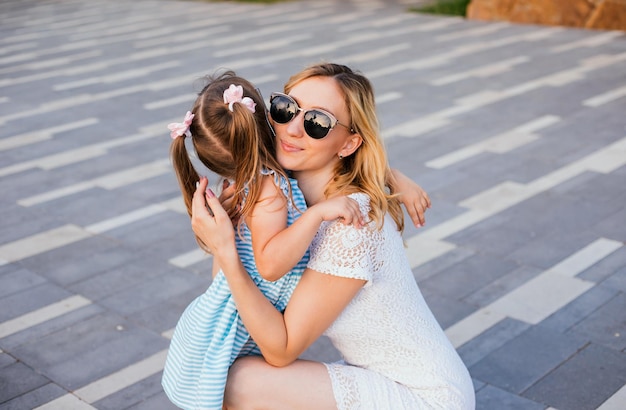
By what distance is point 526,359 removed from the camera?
147 inches

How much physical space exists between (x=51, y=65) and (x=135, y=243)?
268 inches

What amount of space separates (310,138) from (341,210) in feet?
0.87

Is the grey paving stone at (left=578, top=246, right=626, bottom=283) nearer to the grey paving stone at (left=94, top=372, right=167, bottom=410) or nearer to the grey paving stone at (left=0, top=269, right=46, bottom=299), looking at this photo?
the grey paving stone at (left=94, top=372, right=167, bottom=410)

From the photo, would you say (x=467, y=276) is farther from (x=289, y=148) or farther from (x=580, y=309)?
(x=289, y=148)

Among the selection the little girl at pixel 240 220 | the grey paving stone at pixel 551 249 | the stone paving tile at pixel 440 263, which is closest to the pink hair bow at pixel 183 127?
the little girl at pixel 240 220

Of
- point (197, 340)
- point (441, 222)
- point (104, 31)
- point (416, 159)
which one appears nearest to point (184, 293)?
point (441, 222)

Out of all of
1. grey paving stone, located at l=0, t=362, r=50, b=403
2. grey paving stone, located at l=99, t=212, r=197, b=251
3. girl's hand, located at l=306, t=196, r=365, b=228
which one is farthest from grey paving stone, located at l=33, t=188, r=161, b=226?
girl's hand, located at l=306, t=196, r=365, b=228

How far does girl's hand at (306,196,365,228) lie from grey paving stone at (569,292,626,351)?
2036 mm

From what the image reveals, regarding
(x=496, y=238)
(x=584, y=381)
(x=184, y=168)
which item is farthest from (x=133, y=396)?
(x=496, y=238)

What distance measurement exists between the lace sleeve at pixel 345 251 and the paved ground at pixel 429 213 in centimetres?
138

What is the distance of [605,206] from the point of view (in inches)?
216

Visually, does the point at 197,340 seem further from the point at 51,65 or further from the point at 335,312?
the point at 51,65

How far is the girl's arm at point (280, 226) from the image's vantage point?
2230 mm

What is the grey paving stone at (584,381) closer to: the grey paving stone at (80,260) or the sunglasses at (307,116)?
the sunglasses at (307,116)
